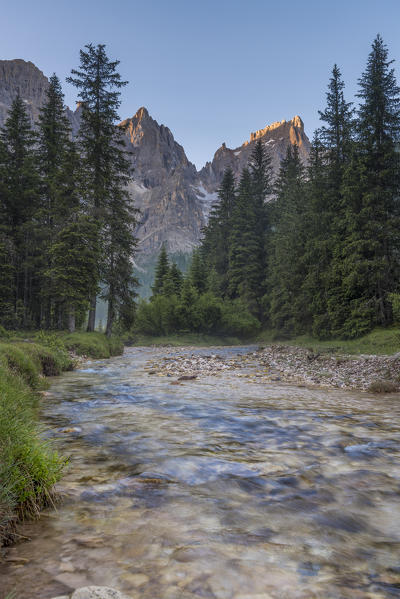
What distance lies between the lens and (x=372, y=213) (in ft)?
71.0

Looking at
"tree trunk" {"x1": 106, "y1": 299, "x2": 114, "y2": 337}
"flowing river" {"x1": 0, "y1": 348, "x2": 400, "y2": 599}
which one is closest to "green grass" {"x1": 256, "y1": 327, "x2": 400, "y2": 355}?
"flowing river" {"x1": 0, "y1": 348, "x2": 400, "y2": 599}

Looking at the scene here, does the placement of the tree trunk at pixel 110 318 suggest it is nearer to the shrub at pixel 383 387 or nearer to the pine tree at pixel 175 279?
the shrub at pixel 383 387

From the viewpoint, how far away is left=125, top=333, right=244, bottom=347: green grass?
1492 inches

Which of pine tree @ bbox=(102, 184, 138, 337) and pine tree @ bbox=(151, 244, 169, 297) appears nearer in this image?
pine tree @ bbox=(102, 184, 138, 337)

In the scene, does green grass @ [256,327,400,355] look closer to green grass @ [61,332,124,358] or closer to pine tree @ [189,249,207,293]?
green grass @ [61,332,124,358]

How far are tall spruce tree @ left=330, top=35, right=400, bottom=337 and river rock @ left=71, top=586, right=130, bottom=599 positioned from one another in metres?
22.0

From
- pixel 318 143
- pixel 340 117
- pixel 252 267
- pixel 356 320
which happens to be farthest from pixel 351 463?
pixel 252 267

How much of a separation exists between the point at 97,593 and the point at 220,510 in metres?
1.35

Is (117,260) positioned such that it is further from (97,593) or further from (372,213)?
(97,593)

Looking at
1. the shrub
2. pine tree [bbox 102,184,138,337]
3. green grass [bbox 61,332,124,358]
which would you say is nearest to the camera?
Result: the shrub

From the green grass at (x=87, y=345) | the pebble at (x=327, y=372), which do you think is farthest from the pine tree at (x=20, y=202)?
the pebble at (x=327, y=372)

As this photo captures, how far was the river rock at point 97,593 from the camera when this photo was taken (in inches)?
61.2

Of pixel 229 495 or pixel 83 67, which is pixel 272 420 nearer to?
pixel 229 495

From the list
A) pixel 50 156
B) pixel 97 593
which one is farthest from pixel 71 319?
pixel 97 593
